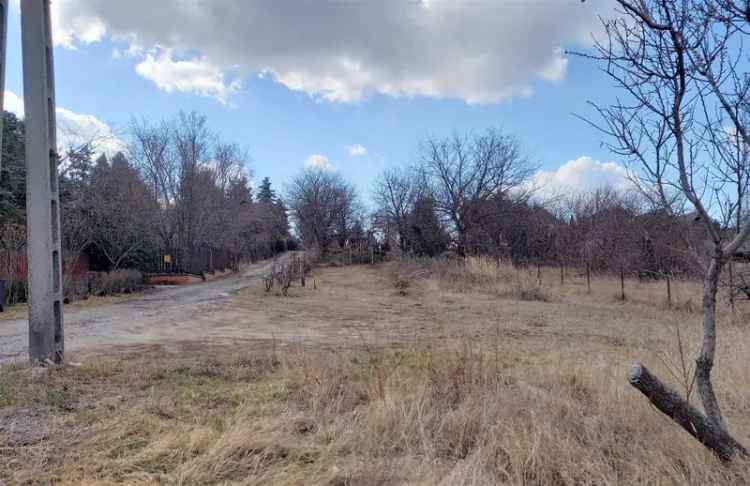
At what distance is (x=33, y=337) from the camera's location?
4836mm

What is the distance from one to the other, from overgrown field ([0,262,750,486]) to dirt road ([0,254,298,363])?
1463 mm

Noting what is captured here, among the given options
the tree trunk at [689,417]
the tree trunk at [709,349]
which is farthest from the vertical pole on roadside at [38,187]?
the tree trunk at [709,349]

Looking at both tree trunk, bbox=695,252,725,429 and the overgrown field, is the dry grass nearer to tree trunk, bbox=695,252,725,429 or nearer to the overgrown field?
the overgrown field

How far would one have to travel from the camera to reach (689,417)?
2502mm

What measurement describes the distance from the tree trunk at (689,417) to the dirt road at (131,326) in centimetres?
639

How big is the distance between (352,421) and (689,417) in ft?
6.56

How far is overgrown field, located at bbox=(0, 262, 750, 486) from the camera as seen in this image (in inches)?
101

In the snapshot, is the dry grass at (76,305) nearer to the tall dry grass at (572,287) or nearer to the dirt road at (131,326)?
the dirt road at (131,326)

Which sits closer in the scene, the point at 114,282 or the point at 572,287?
the point at 114,282

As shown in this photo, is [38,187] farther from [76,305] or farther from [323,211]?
[323,211]

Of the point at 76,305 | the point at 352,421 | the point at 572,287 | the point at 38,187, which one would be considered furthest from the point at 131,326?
the point at 572,287

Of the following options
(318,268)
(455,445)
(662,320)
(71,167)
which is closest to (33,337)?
(455,445)

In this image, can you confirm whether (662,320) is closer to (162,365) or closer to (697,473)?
(697,473)

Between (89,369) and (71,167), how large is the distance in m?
16.6
